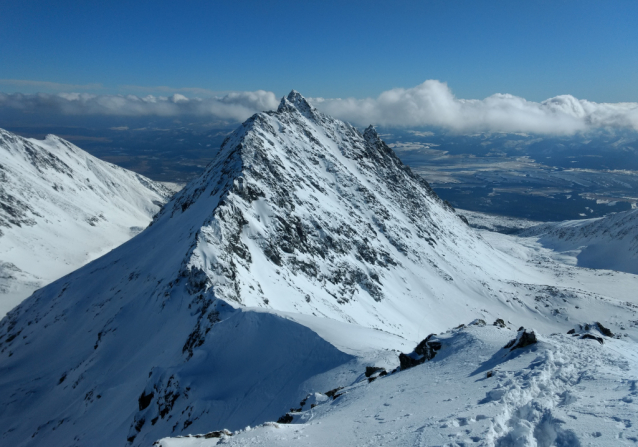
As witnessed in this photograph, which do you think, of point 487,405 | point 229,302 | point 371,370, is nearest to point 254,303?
point 229,302

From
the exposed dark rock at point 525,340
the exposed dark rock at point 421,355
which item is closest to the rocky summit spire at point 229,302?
the exposed dark rock at point 421,355

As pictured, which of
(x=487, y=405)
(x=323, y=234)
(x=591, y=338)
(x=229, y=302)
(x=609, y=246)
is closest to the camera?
(x=487, y=405)

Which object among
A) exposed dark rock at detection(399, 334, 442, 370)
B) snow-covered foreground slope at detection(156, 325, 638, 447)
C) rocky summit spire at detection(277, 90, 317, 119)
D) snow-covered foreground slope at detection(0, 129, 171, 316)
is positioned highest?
rocky summit spire at detection(277, 90, 317, 119)

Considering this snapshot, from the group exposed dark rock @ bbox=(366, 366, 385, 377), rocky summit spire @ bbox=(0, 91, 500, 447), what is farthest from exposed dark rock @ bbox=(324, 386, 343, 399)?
rocky summit spire @ bbox=(0, 91, 500, 447)

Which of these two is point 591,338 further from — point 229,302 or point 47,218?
point 47,218

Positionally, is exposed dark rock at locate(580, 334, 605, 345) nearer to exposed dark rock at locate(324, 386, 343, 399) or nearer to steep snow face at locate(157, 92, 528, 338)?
exposed dark rock at locate(324, 386, 343, 399)

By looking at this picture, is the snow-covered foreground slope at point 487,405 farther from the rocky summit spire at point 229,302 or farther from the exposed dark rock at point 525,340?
the rocky summit spire at point 229,302
